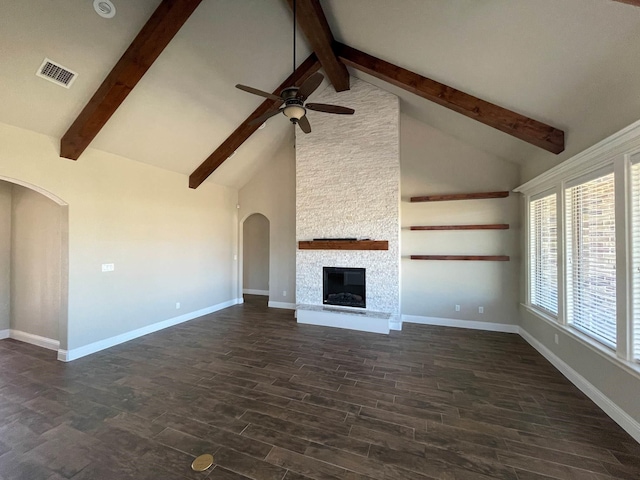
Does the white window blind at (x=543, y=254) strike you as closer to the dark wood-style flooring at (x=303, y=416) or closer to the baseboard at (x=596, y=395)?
the baseboard at (x=596, y=395)

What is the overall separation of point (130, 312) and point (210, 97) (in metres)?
3.86

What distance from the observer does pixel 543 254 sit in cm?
407

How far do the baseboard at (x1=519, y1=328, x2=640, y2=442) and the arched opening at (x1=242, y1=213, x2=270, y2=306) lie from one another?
23.1 ft

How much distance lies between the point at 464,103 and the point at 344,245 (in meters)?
3.00

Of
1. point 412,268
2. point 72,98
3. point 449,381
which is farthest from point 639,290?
point 72,98

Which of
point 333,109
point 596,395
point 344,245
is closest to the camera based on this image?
point 596,395

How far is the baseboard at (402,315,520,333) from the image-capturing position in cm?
494

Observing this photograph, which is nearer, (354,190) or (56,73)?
(56,73)

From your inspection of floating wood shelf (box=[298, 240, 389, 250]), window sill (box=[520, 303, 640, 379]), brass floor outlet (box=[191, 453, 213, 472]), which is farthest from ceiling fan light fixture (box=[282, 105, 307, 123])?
window sill (box=[520, 303, 640, 379])

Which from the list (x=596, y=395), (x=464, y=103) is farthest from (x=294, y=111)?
(x=596, y=395)

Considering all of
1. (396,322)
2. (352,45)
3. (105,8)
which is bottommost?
(396,322)

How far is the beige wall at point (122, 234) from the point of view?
3604mm

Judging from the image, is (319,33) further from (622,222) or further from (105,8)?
(622,222)

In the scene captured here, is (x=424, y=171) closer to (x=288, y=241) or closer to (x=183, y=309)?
(x=288, y=241)
